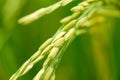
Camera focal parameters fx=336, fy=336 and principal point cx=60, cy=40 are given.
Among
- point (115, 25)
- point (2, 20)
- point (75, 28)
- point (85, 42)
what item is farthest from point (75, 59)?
point (75, 28)

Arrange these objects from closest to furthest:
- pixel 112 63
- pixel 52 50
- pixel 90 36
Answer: pixel 52 50
pixel 112 63
pixel 90 36

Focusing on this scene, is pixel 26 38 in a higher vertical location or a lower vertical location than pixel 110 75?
higher

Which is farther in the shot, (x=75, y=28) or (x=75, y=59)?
(x=75, y=59)

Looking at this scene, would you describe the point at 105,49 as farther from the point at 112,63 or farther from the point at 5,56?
the point at 5,56

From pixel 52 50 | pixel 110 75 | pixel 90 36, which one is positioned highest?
pixel 52 50

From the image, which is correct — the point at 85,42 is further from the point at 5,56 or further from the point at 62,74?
the point at 5,56

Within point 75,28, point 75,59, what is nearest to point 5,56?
point 75,59

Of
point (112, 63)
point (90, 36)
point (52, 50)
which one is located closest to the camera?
point (52, 50)
